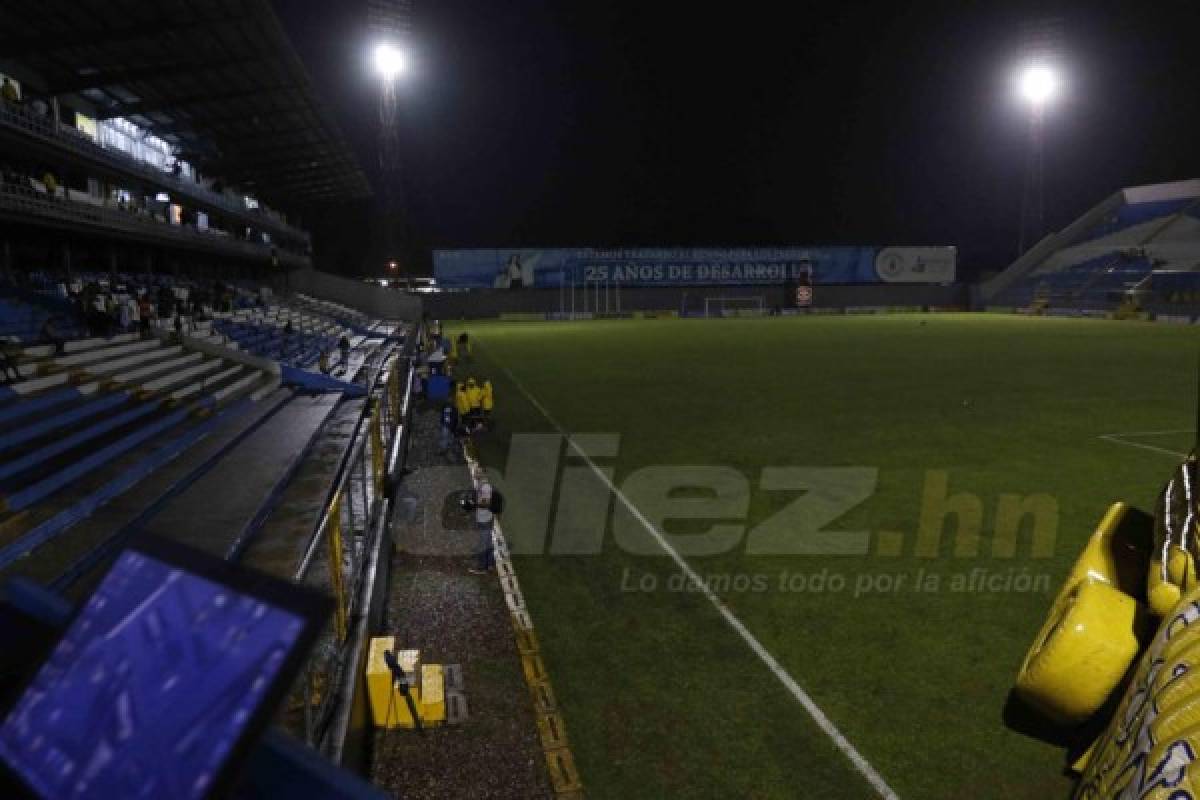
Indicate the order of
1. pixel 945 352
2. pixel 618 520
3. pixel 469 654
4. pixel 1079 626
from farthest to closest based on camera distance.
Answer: pixel 945 352 < pixel 618 520 < pixel 469 654 < pixel 1079 626

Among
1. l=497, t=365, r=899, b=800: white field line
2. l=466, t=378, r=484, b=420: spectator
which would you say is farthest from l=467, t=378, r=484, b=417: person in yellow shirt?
l=497, t=365, r=899, b=800: white field line

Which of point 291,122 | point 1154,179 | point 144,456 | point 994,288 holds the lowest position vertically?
point 144,456

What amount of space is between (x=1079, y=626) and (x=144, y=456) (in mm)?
12487

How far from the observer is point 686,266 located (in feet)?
210

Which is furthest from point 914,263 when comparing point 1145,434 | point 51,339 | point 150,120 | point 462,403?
point 51,339

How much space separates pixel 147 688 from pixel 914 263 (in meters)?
71.0

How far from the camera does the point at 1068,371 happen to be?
2386 cm

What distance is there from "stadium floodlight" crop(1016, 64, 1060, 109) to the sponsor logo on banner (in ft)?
46.5

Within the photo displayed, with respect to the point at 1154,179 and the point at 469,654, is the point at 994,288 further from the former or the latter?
the point at 469,654

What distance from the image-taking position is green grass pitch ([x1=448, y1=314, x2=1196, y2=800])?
16.4 ft

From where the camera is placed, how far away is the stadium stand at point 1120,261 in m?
51.0

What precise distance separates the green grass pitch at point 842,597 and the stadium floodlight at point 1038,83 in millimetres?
42361

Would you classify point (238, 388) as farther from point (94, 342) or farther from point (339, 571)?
point (339, 571)

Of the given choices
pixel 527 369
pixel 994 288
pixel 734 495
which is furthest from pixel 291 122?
pixel 994 288
